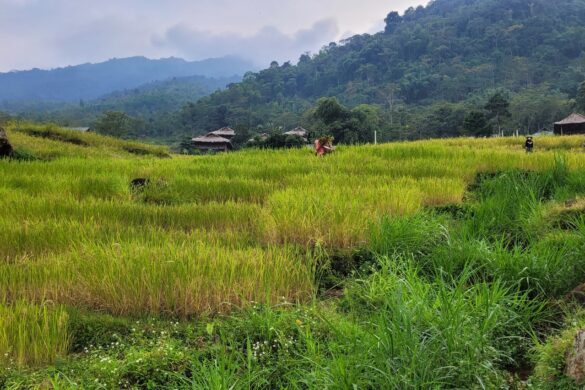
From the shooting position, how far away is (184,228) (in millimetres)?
4125

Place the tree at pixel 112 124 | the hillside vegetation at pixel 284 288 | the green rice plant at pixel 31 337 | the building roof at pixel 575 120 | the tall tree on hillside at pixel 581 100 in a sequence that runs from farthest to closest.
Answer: the tree at pixel 112 124, the tall tree on hillside at pixel 581 100, the building roof at pixel 575 120, the green rice plant at pixel 31 337, the hillside vegetation at pixel 284 288

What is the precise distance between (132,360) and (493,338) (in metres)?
1.68

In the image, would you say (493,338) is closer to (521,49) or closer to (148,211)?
(148,211)

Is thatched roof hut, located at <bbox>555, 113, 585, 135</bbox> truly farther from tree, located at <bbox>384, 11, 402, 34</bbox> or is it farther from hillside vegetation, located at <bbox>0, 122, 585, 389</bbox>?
tree, located at <bbox>384, 11, 402, 34</bbox>

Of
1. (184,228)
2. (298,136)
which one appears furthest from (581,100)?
(184,228)

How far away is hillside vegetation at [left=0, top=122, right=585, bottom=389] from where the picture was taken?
1.86 metres

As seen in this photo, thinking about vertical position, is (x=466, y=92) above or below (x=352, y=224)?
above

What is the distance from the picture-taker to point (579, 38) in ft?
235

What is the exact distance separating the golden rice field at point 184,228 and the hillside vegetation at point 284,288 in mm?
16

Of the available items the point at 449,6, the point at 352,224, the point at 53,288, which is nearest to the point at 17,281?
the point at 53,288

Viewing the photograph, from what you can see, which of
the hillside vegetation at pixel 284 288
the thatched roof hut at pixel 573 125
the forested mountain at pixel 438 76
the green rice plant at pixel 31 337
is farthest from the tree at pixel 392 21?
the green rice plant at pixel 31 337

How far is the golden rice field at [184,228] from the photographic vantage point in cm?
259

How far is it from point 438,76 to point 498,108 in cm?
3575

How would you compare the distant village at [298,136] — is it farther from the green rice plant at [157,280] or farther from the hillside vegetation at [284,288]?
the green rice plant at [157,280]
